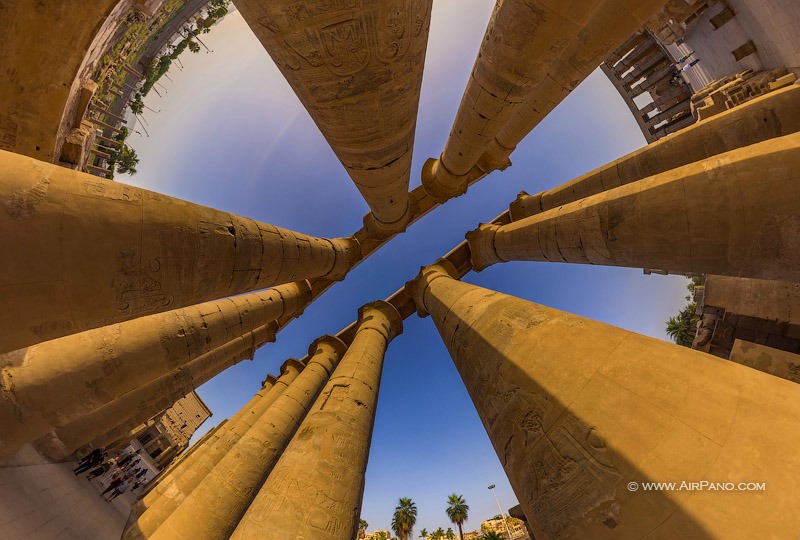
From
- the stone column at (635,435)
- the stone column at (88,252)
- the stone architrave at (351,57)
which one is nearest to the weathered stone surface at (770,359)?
the stone column at (635,435)

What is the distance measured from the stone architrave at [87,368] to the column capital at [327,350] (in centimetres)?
514

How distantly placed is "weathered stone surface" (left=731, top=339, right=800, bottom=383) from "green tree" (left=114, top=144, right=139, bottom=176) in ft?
111

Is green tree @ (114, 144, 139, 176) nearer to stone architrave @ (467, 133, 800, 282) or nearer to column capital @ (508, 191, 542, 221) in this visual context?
column capital @ (508, 191, 542, 221)

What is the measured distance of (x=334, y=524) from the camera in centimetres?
409

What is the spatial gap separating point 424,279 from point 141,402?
12320mm

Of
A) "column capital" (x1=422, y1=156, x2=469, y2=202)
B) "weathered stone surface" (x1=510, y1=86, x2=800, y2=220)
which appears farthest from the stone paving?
"weathered stone surface" (x1=510, y1=86, x2=800, y2=220)

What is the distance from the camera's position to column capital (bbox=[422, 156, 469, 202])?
14.3 meters

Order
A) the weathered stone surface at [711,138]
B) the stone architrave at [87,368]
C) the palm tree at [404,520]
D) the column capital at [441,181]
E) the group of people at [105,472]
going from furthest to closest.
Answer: the palm tree at [404,520]
the column capital at [441,181]
the group of people at [105,472]
the weathered stone surface at [711,138]
the stone architrave at [87,368]

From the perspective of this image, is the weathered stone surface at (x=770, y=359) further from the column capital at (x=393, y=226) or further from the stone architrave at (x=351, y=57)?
the column capital at (x=393, y=226)

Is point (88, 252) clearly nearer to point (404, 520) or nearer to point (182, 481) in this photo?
point (182, 481)

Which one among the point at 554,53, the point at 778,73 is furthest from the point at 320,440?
the point at 778,73

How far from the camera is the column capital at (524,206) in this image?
14.8 meters

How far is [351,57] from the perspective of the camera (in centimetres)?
336

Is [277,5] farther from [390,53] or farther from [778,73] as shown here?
[778,73]
